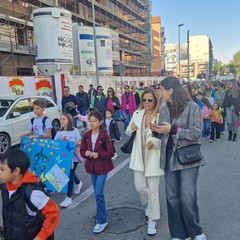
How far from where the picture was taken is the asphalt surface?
3424 mm

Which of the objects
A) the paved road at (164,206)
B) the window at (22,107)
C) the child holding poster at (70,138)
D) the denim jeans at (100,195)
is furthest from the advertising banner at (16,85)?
the denim jeans at (100,195)

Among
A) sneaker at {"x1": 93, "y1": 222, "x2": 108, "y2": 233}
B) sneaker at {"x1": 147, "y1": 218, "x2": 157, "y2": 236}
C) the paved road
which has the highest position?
sneaker at {"x1": 147, "y1": 218, "x2": 157, "y2": 236}

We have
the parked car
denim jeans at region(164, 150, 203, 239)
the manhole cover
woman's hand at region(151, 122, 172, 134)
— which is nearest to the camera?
woman's hand at region(151, 122, 172, 134)

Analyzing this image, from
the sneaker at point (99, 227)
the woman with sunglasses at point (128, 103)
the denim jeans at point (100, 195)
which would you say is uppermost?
the woman with sunglasses at point (128, 103)

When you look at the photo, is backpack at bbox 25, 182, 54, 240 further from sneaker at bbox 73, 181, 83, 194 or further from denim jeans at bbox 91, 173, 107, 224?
sneaker at bbox 73, 181, 83, 194

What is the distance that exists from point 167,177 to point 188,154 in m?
0.38

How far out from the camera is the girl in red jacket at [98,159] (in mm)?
3502

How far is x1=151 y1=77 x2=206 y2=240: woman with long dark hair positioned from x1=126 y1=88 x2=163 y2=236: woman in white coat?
354 millimetres

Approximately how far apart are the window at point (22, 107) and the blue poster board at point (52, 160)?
4.27 m

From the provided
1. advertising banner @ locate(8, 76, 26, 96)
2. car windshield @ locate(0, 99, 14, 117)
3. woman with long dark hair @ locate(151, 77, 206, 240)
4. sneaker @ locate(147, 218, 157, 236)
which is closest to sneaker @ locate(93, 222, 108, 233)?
sneaker @ locate(147, 218, 157, 236)

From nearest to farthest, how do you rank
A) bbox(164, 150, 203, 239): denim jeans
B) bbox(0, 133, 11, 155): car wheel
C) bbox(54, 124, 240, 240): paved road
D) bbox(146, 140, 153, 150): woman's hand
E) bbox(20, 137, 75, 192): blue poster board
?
bbox(164, 150, 203, 239): denim jeans
bbox(146, 140, 153, 150): woman's hand
bbox(54, 124, 240, 240): paved road
bbox(20, 137, 75, 192): blue poster board
bbox(0, 133, 11, 155): car wheel

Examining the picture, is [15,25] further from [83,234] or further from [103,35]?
[83,234]

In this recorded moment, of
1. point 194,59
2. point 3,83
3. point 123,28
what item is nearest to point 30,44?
point 3,83

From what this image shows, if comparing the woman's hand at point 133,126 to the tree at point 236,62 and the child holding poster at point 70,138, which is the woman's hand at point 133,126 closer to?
the child holding poster at point 70,138
